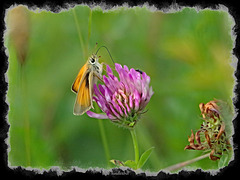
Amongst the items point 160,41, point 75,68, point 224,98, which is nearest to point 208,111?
point 224,98

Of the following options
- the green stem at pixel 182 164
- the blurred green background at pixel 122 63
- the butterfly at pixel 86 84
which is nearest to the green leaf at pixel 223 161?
the green stem at pixel 182 164

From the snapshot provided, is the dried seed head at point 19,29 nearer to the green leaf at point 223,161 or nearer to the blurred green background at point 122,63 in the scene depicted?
the blurred green background at point 122,63

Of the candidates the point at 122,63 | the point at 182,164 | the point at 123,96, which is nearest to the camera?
the point at 123,96

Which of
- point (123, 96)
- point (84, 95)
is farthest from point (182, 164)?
point (84, 95)

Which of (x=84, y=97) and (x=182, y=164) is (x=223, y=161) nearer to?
(x=182, y=164)

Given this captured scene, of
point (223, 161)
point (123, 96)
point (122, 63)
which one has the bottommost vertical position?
point (223, 161)

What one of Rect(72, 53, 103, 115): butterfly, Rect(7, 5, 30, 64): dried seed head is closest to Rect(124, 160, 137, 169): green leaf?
Rect(72, 53, 103, 115): butterfly
